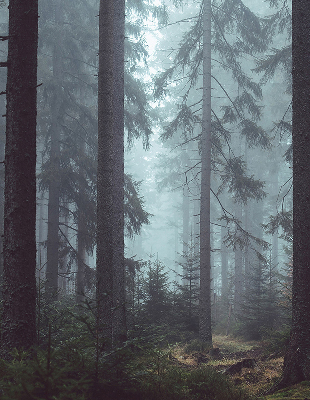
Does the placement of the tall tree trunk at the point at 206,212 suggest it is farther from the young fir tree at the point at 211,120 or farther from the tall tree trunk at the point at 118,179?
the tall tree trunk at the point at 118,179

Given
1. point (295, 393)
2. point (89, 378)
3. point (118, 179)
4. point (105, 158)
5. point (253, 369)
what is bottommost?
point (253, 369)

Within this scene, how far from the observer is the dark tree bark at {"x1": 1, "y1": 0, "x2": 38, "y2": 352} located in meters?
4.64

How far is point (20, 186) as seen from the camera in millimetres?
4797

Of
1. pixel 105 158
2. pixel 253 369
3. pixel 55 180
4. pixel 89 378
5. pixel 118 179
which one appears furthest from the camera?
pixel 55 180

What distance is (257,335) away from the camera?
14227 mm

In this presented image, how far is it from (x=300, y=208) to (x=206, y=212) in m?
7.22

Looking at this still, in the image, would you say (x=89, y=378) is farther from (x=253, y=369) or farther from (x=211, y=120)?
(x=211, y=120)

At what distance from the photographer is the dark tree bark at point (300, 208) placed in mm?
5426

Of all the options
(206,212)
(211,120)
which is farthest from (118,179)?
(211,120)

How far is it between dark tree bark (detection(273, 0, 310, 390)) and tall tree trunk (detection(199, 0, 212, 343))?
6.76m

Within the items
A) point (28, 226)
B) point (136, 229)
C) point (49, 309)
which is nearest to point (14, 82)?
point (28, 226)

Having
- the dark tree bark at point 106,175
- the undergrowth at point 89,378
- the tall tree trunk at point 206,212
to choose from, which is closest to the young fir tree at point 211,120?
the tall tree trunk at point 206,212

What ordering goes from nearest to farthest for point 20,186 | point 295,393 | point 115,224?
point 295,393 < point 20,186 < point 115,224

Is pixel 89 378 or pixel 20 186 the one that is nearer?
pixel 89 378
